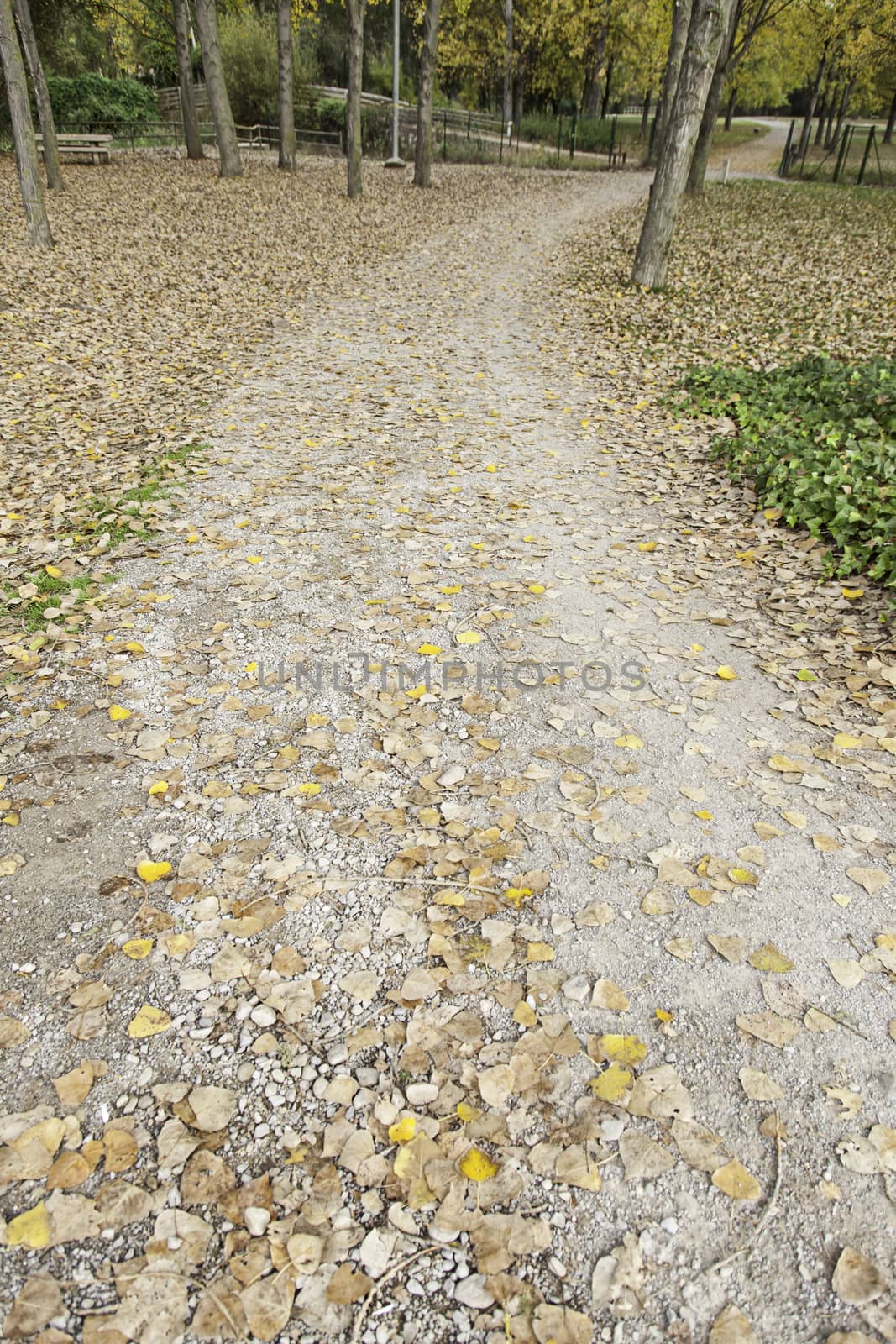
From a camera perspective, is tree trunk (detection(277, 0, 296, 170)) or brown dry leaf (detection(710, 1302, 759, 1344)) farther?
tree trunk (detection(277, 0, 296, 170))

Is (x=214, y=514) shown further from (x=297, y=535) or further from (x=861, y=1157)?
(x=861, y=1157)

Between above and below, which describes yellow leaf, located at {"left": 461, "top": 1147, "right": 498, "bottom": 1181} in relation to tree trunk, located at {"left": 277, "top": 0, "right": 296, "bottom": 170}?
below

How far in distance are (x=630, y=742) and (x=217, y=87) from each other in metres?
22.3

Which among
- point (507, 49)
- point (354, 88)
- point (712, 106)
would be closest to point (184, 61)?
point (354, 88)

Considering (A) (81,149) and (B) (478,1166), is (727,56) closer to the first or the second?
(A) (81,149)

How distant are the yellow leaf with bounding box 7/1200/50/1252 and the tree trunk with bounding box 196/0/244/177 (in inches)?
921

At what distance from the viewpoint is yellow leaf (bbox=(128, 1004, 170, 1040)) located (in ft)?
7.70

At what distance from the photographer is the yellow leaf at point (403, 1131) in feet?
6.89

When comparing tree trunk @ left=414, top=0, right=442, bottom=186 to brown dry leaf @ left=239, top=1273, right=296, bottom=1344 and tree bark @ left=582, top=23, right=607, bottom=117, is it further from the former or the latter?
brown dry leaf @ left=239, top=1273, right=296, bottom=1344

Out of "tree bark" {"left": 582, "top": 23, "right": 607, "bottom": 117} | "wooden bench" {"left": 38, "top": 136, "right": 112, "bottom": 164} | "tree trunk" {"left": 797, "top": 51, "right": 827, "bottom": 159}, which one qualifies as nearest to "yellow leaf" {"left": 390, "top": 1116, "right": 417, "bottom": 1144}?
"wooden bench" {"left": 38, "top": 136, "right": 112, "bottom": 164}

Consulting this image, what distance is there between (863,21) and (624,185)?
8011mm

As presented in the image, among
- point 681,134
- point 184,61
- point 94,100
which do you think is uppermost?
point 184,61

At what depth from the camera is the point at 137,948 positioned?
8.50 ft

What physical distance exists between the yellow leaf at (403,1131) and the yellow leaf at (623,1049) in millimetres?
580
